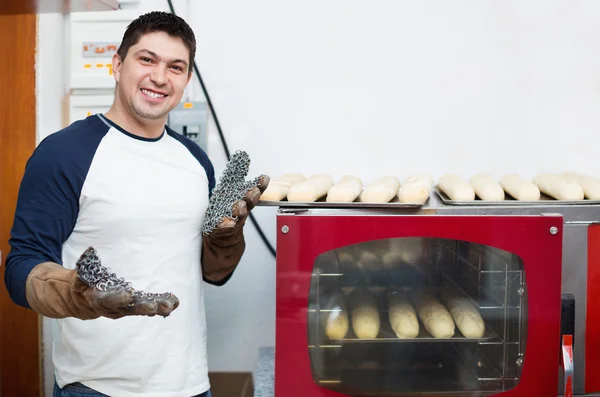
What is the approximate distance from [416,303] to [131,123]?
0.81 metres

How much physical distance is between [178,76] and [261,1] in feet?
2.42

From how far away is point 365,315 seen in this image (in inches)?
59.6

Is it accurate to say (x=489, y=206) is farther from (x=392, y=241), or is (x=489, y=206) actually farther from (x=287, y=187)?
(x=287, y=187)

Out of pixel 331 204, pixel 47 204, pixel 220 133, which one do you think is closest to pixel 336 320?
pixel 331 204

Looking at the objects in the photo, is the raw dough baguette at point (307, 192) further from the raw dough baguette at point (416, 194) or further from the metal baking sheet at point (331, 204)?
the raw dough baguette at point (416, 194)

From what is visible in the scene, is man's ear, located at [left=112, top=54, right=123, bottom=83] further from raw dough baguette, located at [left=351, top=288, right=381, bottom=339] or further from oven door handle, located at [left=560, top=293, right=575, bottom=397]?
oven door handle, located at [left=560, top=293, right=575, bottom=397]

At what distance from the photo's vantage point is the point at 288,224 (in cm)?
142

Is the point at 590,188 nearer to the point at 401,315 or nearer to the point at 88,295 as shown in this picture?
the point at 401,315

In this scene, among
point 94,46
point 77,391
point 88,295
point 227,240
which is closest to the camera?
point 88,295

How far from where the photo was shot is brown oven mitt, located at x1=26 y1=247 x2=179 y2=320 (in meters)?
0.97

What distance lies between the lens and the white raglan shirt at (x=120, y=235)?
4.12ft

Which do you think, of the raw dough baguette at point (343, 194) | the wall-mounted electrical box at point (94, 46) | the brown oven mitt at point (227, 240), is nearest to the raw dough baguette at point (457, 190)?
the raw dough baguette at point (343, 194)

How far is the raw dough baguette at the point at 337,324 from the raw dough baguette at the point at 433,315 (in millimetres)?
186

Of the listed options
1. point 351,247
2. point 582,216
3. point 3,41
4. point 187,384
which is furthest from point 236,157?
point 3,41
